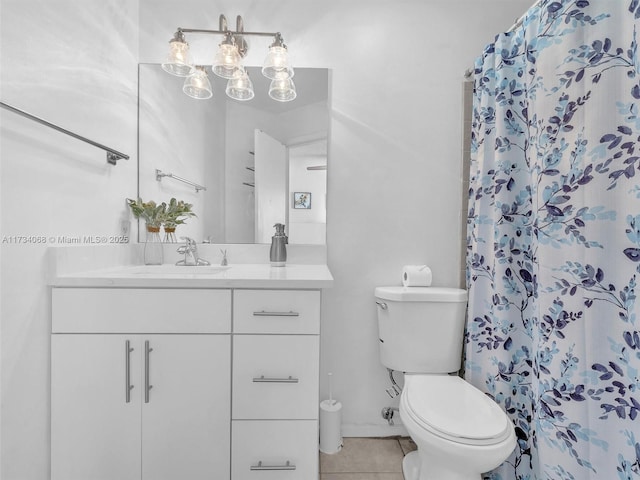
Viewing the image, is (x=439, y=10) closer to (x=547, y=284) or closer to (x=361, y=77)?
(x=361, y=77)

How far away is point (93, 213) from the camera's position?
1338 millimetres

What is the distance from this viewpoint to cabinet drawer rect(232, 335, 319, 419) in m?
1.15

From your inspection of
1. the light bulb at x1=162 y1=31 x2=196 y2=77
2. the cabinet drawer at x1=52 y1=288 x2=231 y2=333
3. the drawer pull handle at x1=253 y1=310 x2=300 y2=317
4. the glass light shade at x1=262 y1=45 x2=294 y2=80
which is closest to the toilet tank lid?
the drawer pull handle at x1=253 y1=310 x2=300 y2=317

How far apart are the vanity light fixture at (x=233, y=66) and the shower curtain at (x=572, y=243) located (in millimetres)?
1035

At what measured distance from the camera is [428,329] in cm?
149

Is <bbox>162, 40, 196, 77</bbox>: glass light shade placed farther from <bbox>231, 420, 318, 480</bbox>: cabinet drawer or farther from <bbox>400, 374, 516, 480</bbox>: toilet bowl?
<bbox>400, 374, 516, 480</bbox>: toilet bowl

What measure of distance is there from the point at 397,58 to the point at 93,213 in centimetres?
167

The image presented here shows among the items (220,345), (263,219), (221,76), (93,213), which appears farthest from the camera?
(263,219)

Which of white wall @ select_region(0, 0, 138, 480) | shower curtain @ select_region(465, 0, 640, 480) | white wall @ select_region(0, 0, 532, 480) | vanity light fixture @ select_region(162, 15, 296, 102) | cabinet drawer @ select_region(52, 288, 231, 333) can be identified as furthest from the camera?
white wall @ select_region(0, 0, 532, 480)

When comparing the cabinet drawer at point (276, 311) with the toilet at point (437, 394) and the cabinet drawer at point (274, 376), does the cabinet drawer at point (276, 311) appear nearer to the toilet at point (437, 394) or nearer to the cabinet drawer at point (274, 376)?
the cabinet drawer at point (274, 376)

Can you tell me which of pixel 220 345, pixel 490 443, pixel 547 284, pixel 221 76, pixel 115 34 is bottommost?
pixel 490 443

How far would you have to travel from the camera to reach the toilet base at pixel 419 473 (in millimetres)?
1130

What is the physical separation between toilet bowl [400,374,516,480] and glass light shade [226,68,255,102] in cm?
162

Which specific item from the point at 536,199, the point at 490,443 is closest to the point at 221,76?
the point at 536,199
